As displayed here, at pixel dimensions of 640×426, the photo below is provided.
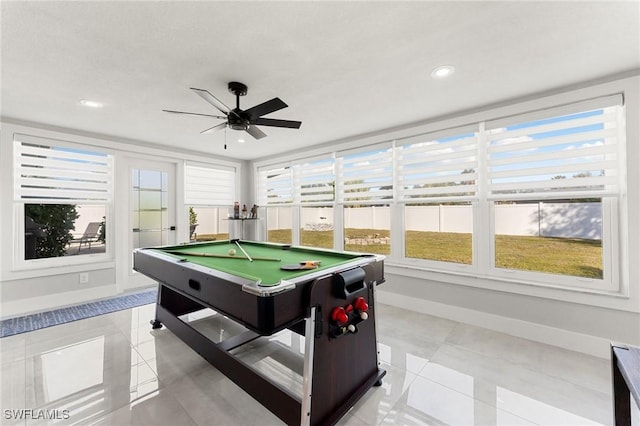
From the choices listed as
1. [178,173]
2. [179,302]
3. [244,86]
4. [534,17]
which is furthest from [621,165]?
[178,173]

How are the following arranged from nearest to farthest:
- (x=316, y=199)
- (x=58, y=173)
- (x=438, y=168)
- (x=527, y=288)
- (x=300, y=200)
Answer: (x=527, y=288)
(x=438, y=168)
(x=58, y=173)
(x=316, y=199)
(x=300, y=200)

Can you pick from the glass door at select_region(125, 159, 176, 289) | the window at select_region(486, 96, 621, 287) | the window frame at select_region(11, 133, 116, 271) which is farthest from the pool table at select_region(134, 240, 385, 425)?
the glass door at select_region(125, 159, 176, 289)

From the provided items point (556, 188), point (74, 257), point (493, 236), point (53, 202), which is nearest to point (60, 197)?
point (53, 202)

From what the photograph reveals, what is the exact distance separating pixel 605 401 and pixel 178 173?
5.64 m

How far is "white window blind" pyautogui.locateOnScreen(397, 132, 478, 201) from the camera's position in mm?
3104

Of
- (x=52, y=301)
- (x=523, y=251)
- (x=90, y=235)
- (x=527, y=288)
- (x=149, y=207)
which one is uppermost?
(x=149, y=207)

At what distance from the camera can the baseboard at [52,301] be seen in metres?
3.21

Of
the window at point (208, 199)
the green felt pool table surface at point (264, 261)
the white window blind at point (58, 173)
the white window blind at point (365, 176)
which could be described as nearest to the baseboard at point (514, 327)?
the white window blind at point (365, 176)

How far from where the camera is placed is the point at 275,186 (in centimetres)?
542

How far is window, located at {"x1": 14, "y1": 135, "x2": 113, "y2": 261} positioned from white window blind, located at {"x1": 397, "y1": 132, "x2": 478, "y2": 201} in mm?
4278

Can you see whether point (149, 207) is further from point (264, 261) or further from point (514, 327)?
point (514, 327)

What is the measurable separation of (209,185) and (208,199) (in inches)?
10.8

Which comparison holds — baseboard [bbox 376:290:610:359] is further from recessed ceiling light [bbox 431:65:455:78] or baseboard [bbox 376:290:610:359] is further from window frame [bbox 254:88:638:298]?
recessed ceiling light [bbox 431:65:455:78]

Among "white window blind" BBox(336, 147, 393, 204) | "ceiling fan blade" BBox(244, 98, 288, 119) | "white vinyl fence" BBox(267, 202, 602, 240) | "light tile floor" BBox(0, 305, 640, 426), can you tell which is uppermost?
"ceiling fan blade" BBox(244, 98, 288, 119)
